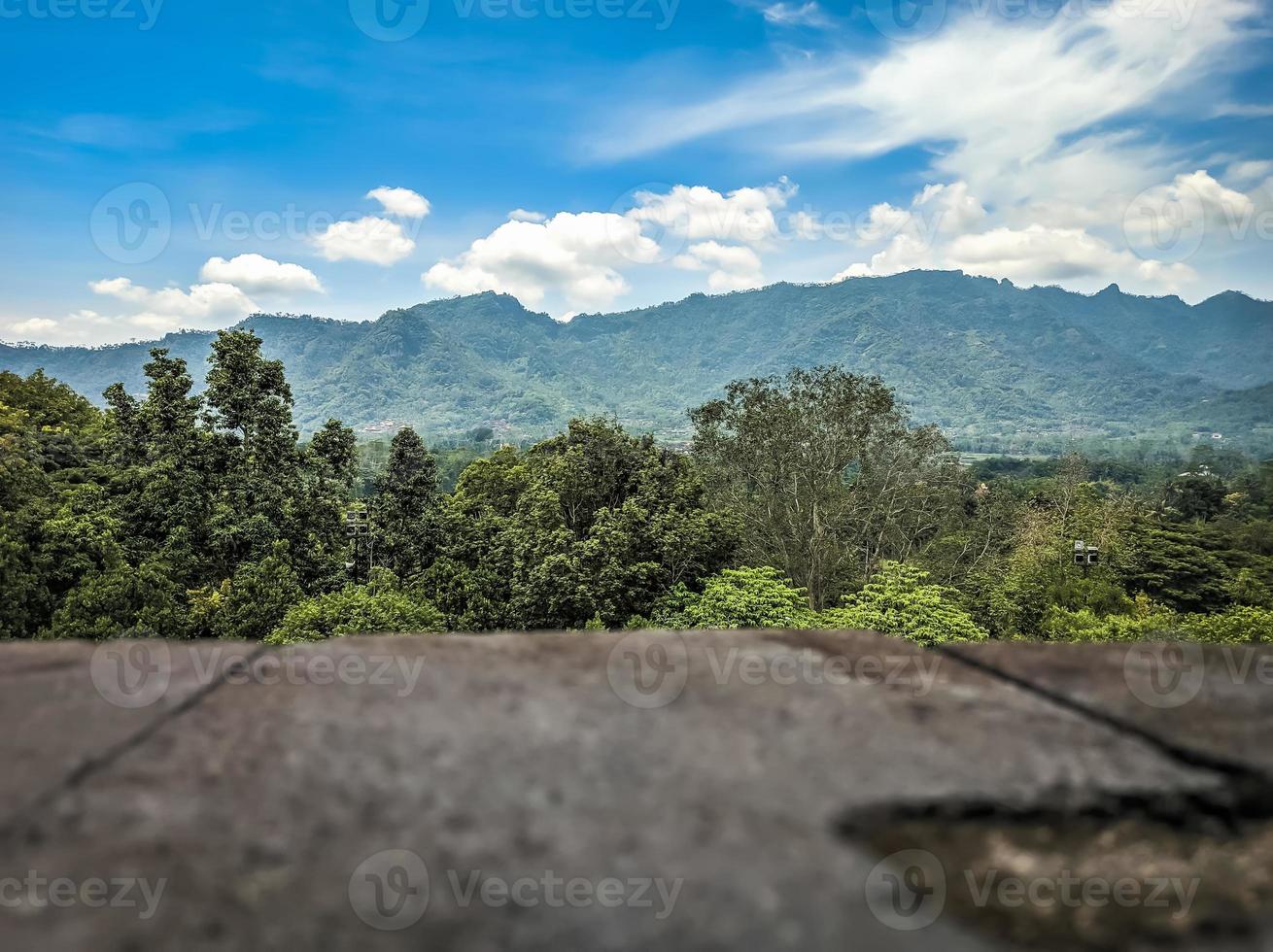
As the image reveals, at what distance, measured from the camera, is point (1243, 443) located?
162 meters

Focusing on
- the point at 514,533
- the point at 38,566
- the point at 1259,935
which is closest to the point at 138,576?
the point at 38,566

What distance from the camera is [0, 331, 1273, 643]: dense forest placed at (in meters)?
16.0

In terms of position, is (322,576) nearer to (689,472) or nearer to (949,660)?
(689,472)

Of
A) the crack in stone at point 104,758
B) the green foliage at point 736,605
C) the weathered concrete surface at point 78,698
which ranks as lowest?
the green foliage at point 736,605

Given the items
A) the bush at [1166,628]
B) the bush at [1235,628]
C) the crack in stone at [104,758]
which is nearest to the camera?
the crack in stone at [104,758]

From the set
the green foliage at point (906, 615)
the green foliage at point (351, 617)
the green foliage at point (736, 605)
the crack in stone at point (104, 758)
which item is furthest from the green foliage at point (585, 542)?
the crack in stone at point (104, 758)

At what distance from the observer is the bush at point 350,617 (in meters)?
14.6

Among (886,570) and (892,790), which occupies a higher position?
(892,790)

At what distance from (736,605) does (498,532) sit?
7590 millimetres

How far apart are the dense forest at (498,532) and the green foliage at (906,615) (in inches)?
3.1

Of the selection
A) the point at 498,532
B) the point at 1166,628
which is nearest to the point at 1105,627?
the point at 1166,628

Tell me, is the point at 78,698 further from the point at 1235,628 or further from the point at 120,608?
the point at 1235,628

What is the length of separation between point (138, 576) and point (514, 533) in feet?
28.6

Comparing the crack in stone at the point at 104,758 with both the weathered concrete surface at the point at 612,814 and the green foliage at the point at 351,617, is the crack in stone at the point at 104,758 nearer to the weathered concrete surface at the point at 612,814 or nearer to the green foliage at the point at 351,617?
the weathered concrete surface at the point at 612,814
